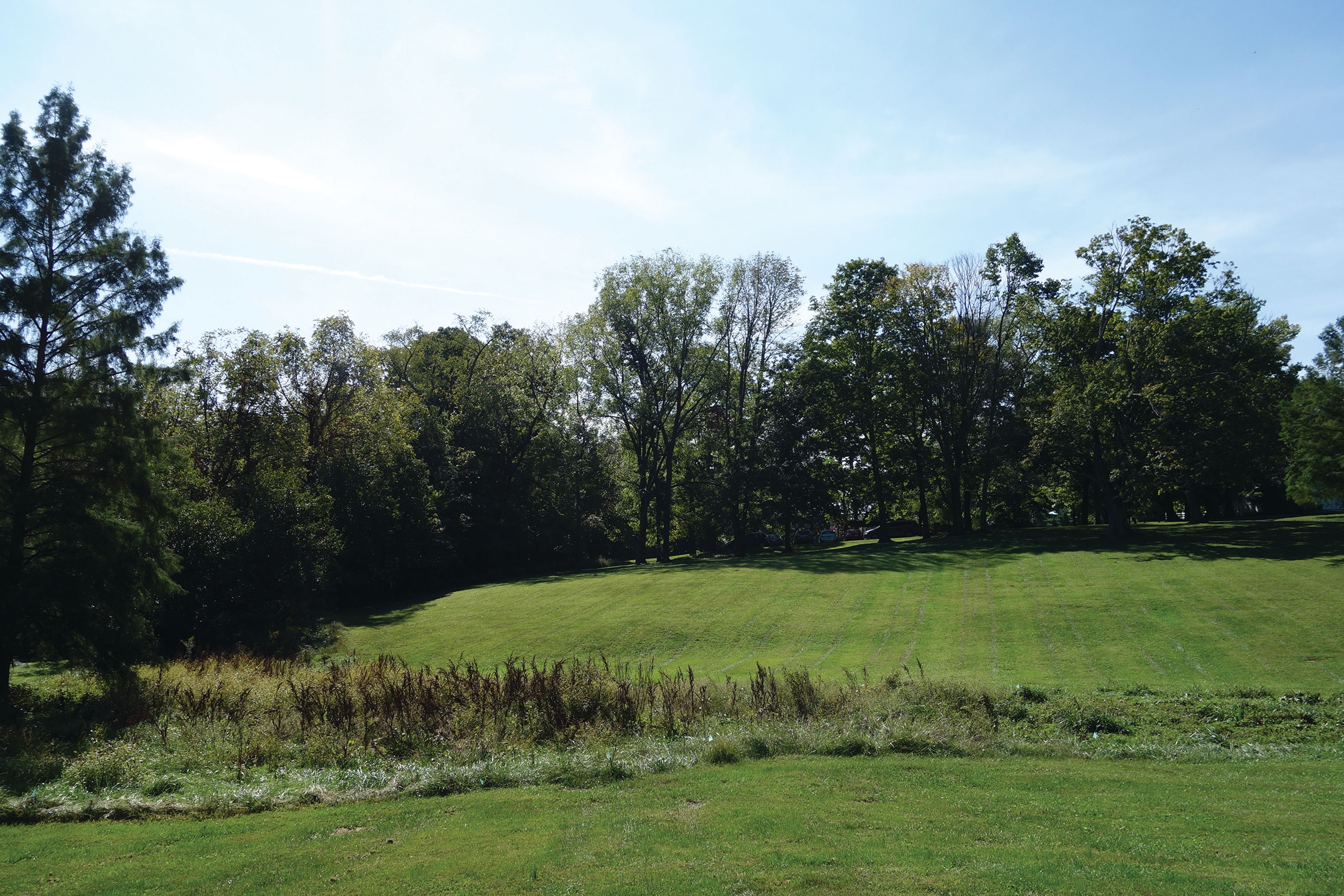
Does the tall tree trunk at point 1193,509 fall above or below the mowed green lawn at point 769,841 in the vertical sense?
above

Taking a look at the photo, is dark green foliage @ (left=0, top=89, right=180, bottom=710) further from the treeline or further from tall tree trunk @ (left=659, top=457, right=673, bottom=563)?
tall tree trunk @ (left=659, top=457, right=673, bottom=563)

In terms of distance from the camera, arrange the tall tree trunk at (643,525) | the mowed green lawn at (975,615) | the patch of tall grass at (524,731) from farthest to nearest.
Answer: the tall tree trunk at (643,525), the mowed green lawn at (975,615), the patch of tall grass at (524,731)

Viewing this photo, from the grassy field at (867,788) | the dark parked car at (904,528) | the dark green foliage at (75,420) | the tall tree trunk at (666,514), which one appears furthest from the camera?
the dark parked car at (904,528)

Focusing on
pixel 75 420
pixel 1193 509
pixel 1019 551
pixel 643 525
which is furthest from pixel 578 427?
pixel 1193 509

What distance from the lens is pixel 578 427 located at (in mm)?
54469

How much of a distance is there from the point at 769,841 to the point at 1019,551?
121 ft

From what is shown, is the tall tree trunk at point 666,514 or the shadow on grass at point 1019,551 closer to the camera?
the shadow on grass at point 1019,551

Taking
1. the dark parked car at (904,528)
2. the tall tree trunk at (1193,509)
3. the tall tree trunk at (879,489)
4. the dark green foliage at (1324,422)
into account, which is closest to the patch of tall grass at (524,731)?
the dark green foliage at (1324,422)

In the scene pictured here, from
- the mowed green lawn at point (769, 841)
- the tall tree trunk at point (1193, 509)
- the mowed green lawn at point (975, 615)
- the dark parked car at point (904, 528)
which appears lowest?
the mowed green lawn at point (975, 615)

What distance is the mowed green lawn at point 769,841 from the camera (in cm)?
625

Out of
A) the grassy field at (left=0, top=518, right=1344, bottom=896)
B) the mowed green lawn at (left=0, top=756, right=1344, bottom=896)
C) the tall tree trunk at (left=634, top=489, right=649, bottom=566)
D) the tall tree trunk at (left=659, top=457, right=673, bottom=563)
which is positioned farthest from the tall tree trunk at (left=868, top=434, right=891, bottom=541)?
the mowed green lawn at (left=0, top=756, right=1344, bottom=896)

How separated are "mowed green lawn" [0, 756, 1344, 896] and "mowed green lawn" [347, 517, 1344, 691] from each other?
29.3ft

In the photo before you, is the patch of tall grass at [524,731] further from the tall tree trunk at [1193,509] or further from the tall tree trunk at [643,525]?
the tall tree trunk at [1193,509]

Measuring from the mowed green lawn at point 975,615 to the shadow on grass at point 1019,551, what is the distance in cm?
23
